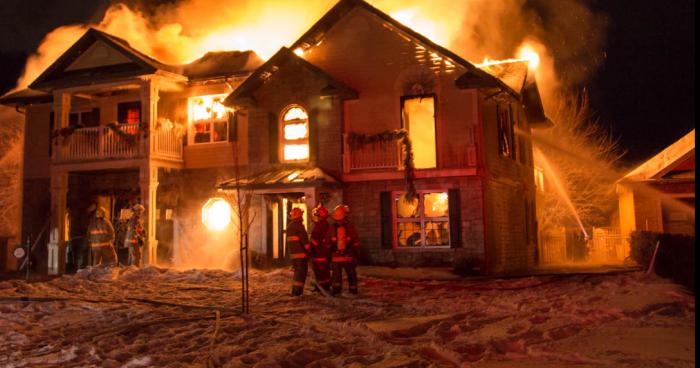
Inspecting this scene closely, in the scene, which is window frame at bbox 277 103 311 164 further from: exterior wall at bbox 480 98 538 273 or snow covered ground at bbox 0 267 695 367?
snow covered ground at bbox 0 267 695 367

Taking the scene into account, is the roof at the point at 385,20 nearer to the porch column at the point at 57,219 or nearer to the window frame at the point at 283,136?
the window frame at the point at 283,136

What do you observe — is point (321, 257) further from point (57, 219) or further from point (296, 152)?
point (57, 219)

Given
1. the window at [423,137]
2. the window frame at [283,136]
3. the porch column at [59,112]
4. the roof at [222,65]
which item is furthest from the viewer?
the window at [423,137]

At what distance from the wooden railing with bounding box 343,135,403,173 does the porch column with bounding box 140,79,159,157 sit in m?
6.08

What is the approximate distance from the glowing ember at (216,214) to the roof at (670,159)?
1258 centimetres

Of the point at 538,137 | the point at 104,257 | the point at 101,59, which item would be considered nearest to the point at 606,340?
the point at 104,257

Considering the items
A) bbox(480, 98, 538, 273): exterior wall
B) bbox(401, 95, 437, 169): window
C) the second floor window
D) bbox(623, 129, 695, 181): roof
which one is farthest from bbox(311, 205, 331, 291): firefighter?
the second floor window

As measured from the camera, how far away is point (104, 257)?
18016 mm

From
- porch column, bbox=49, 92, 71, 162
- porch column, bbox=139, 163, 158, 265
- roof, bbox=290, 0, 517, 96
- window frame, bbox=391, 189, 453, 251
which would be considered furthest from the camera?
porch column, bbox=49, 92, 71, 162

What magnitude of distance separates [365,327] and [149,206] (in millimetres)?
12747

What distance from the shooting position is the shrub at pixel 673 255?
10.6 m

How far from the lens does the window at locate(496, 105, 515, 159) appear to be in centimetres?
1908

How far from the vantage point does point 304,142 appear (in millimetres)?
18844

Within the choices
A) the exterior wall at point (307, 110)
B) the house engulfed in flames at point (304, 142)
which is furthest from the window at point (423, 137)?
the exterior wall at point (307, 110)
